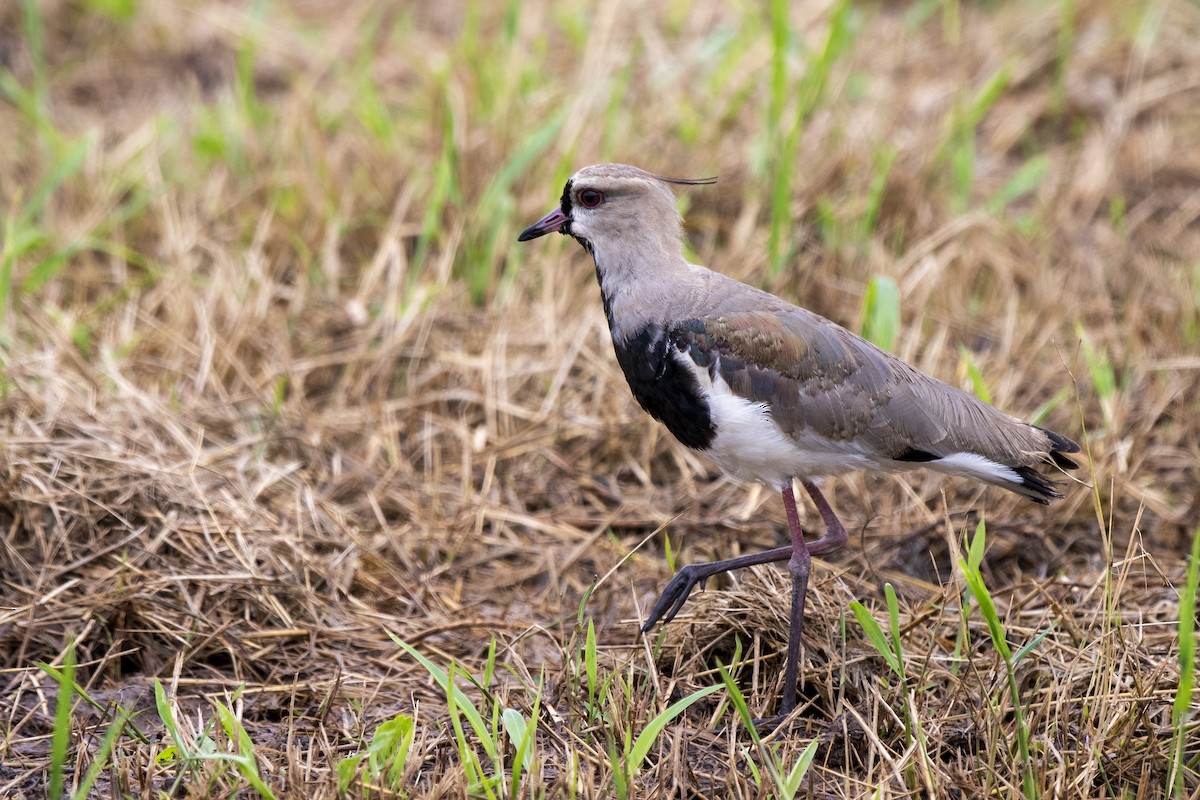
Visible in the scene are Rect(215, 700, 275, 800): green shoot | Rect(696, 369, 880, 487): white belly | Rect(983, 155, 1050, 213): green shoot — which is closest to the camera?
Rect(215, 700, 275, 800): green shoot

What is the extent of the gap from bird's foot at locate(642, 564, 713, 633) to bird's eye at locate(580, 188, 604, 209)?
108cm

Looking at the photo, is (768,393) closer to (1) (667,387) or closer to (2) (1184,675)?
(1) (667,387)

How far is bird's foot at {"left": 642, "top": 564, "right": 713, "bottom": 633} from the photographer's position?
347 centimetres

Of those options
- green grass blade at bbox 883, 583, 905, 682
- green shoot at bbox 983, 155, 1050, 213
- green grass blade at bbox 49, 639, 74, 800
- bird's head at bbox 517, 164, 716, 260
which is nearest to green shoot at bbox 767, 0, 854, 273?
green shoot at bbox 983, 155, 1050, 213

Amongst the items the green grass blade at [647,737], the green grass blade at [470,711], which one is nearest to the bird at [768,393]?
the green grass blade at [647,737]

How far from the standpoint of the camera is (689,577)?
354 centimetres

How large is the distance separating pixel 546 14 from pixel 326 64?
1.31m

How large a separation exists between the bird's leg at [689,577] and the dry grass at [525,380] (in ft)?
0.25

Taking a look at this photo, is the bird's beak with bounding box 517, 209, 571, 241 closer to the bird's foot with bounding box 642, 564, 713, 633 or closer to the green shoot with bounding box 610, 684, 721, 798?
the bird's foot with bounding box 642, 564, 713, 633

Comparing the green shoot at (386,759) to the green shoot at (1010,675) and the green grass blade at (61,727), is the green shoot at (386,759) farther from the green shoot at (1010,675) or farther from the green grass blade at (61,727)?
the green shoot at (1010,675)

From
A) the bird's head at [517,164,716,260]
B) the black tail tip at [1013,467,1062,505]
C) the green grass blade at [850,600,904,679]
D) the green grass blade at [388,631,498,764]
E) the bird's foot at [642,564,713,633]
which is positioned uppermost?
the bird's head at [517,164,716,260]

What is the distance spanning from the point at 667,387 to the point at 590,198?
2.10 feet

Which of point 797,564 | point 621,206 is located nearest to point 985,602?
point 797,564

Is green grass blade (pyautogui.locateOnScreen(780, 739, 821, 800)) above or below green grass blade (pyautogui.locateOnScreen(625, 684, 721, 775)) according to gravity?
below
